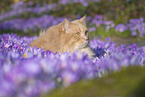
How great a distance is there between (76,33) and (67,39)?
30cm

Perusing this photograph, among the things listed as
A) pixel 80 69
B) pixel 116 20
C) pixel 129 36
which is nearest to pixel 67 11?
pixel 116 20

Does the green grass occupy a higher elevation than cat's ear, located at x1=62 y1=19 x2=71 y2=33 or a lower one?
lower

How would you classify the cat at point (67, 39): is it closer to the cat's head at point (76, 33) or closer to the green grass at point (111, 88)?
the cat's head at point (76, 33)

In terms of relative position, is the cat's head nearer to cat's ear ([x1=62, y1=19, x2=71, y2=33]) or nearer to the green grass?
cat's ear ([x1=62, y1=19, x2=71, y2=33])

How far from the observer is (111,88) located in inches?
64.9

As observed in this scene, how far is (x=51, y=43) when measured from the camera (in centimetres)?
448

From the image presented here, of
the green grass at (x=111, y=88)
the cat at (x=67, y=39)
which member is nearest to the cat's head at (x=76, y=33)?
the cat at (x=67, y=39)

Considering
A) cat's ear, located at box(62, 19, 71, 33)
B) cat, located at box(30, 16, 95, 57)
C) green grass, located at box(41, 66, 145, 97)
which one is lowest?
green grass, located at box(41, 66, 145, 97)

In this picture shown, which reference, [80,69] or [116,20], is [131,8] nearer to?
[116,20]

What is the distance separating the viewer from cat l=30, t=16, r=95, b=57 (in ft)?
14.2

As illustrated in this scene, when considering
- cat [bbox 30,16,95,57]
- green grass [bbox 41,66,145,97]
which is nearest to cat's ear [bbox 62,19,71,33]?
cat [bbox 30,16,95,57]

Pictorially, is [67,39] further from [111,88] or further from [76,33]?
[111,88]

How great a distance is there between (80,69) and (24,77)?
76cm

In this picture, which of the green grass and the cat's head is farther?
the cat's head
